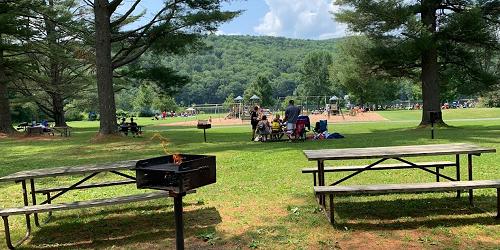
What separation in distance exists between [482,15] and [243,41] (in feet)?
401

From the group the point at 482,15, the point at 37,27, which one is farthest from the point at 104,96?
the point at 482,15

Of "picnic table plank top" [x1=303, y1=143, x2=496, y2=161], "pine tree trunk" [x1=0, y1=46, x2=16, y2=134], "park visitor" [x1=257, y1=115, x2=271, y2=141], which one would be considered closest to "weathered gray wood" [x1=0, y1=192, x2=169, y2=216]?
"picnic table plank top" [x1=303, y1=143, x2=496, y2=161]

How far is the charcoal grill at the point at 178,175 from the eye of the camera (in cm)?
333

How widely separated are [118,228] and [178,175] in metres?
2.41

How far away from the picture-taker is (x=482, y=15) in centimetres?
2017

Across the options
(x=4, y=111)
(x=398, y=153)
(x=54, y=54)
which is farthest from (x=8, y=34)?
(x=398, y=153)

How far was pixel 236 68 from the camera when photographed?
118 metres

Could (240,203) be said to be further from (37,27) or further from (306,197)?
(37,27)

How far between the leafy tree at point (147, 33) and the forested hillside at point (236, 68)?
281 ft

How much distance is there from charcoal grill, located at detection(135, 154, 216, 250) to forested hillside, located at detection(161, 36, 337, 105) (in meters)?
102

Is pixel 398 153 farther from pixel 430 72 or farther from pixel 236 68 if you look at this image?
pixel 236 68

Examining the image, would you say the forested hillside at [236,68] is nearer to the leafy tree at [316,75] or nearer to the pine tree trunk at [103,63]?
the leafy tree at [316,75]

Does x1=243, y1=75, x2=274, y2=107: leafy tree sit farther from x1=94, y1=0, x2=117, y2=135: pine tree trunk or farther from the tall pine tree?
x1=94, y1=0, x2=117, y2=135: pine tree trunk

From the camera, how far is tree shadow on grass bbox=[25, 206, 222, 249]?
4832 mm
